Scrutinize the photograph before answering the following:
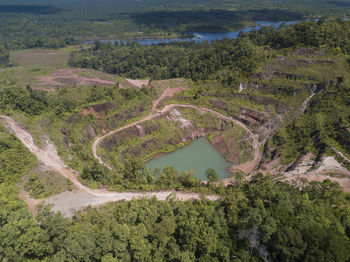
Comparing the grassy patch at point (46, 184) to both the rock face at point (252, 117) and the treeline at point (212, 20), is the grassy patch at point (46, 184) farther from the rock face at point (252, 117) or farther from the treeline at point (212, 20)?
the treeline at point (212, 20)

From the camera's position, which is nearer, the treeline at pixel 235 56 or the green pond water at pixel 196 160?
the green pond water at pixel 196 160

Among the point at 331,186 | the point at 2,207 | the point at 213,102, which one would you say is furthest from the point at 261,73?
the point at 2,207

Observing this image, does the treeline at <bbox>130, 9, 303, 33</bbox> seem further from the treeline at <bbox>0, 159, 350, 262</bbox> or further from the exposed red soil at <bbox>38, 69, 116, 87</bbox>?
the treeline at <bbox>0, 159, 350, 262</bbox>

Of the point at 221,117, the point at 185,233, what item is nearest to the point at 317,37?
the point at 221,117

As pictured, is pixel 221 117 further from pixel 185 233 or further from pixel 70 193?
pixel 185 233

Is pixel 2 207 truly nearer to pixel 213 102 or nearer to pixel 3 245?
pixel 3 245

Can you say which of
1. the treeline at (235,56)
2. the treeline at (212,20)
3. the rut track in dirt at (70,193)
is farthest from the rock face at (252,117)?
the treeline at (212,20)

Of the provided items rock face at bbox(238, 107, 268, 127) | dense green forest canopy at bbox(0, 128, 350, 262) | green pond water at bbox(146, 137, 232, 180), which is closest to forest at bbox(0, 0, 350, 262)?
dense green forest canopy at bbox(0, 128, 350, 262)
